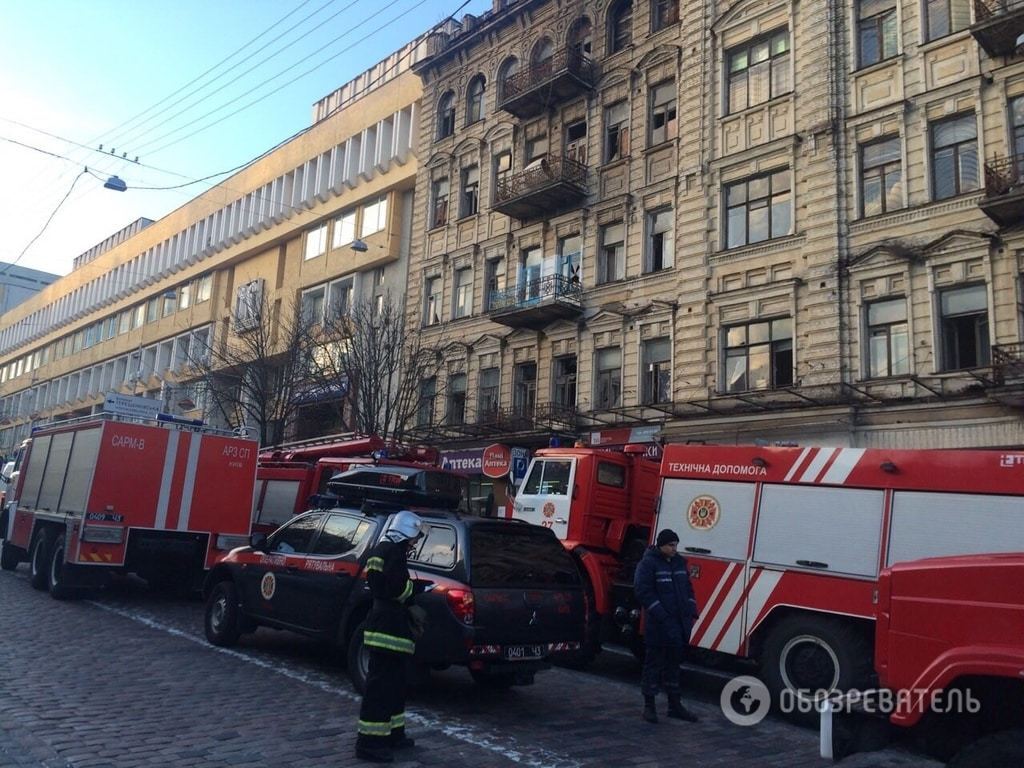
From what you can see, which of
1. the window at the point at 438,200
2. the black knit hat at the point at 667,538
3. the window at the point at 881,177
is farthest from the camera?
the window at the point at 438,200

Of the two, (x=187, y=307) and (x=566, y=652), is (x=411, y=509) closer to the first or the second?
(x=566, y=652)

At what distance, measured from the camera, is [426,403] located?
3008cm

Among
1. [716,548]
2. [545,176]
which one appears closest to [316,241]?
[545,176]

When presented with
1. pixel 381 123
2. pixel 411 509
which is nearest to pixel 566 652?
pixel 411 509

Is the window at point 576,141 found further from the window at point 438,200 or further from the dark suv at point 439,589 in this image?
the dark suv at point 439,589

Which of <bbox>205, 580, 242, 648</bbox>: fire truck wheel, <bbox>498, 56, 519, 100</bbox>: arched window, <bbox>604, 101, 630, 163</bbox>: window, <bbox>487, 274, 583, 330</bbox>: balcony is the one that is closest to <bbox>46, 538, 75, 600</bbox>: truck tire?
<bbox>205, 580, 242, 648</bbox>: fire truck wheel

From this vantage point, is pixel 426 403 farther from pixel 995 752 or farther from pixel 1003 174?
pixel 995 752

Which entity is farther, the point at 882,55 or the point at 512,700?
the point at 882,55

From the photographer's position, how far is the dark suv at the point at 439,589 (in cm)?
763

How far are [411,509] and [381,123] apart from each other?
3060cm

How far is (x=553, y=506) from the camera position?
12.4m

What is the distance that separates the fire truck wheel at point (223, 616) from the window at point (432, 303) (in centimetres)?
2112

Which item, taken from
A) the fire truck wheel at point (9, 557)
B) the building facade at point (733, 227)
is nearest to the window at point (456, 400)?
the building facade at point (733, 227)

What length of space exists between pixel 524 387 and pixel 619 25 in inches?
465
